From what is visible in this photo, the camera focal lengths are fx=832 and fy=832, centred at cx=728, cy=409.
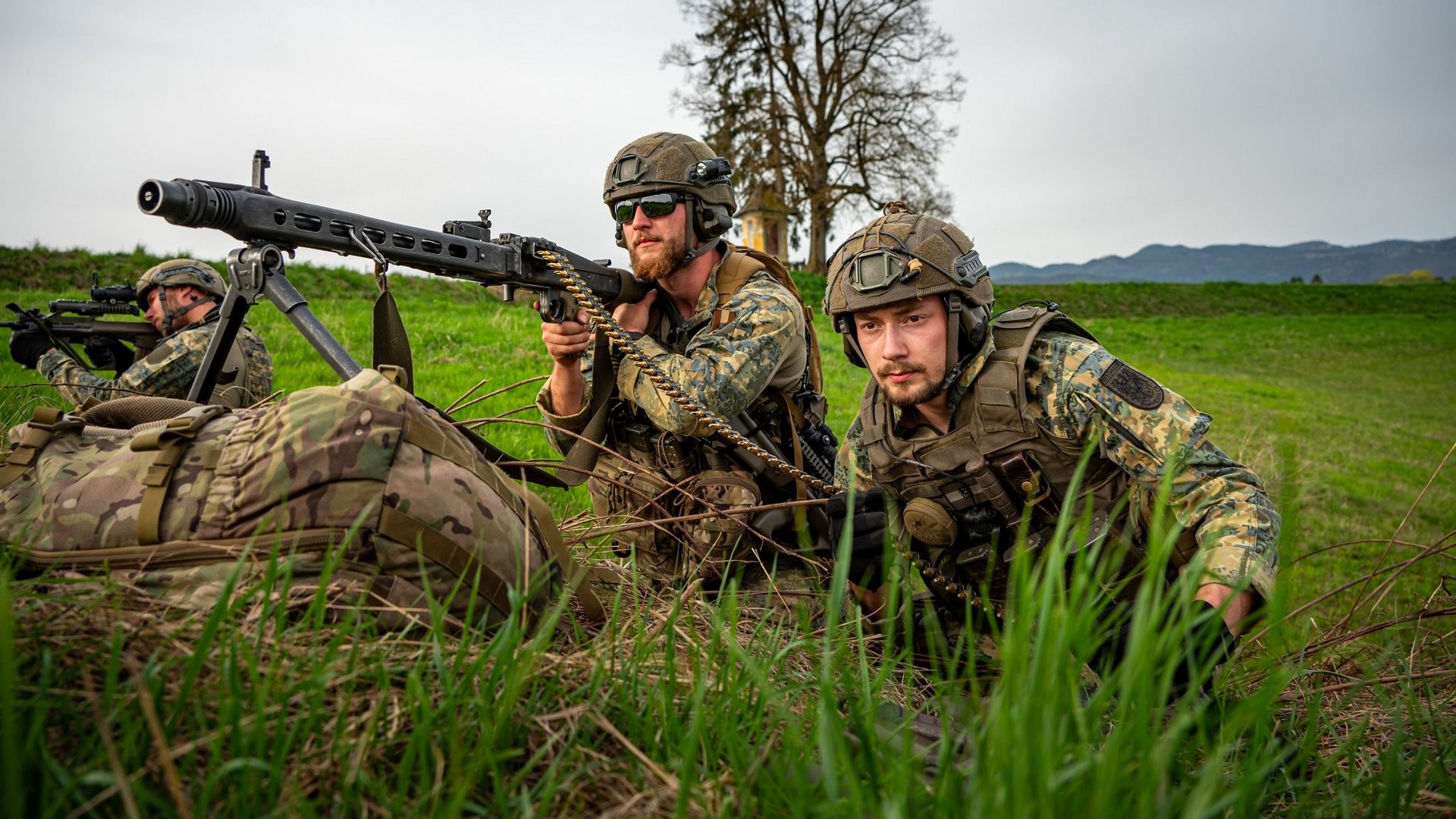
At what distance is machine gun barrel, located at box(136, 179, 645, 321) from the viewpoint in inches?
101

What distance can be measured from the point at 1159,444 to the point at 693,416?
1915mm

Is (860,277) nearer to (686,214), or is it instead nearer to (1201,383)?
(686,214)

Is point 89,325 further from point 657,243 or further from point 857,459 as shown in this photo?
point 857,459

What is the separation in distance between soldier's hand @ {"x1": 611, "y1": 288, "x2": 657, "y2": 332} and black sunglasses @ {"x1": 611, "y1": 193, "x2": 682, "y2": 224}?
407mm

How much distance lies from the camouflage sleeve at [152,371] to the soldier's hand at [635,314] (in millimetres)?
3728

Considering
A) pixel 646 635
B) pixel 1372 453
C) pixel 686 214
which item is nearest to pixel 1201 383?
pixel 1372 453

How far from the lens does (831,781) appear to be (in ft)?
3.40

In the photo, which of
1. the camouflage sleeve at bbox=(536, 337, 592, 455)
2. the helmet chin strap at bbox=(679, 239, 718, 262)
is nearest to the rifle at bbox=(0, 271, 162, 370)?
the camouflage sleeve at bbox=(536, 337, 592, 455)

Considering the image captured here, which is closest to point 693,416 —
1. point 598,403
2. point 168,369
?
point 598,403

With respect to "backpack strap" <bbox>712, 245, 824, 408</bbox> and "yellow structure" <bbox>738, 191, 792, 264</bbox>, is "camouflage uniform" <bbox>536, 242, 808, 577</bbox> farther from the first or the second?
"yellow structure" <bbox>738, 191, 792, 264</bbox>

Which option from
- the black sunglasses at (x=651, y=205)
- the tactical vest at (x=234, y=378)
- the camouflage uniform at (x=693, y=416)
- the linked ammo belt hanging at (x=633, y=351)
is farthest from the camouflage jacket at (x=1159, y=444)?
the tactical vest at (x=234, y=378)

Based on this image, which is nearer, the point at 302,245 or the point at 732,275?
the point at 302,245

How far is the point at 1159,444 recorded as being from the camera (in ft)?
9.23

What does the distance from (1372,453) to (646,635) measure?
13737 mm
